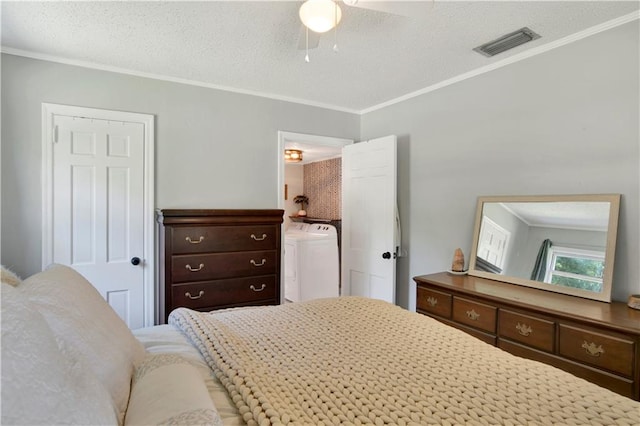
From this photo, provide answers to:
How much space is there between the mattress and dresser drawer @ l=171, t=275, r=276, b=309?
3.18 ft

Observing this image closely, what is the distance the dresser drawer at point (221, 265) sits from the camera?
2.62m

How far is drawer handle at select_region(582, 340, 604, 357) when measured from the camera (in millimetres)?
1692

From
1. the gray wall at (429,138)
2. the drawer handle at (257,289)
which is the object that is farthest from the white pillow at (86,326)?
the gray wall at (429,138)

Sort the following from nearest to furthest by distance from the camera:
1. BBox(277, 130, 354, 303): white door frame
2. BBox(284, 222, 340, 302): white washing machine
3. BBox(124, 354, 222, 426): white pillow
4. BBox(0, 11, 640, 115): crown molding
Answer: BBox(124, 354, 222, 426): white pillow
BBox(0, 11, 640, 115): crown molding
BBox(277, 130, 354, 303): white door frame
BBox(284, 222, 340, 302): white washing machine

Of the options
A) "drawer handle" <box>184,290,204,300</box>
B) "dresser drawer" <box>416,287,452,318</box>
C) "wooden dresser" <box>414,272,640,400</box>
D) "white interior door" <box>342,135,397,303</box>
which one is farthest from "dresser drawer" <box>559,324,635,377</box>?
"drawer handle" <box>184,290,204,300</box>

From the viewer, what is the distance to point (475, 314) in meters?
2.26

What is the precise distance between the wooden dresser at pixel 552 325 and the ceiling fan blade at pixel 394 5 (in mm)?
1696

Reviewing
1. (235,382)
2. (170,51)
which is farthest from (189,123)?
A: (235,382)

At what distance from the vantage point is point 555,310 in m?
1.85

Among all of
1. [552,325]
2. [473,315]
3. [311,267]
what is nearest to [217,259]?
[473,315]

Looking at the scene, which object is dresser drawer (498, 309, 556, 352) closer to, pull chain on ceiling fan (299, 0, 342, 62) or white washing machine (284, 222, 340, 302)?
pull chain on ceiling fan (299, 0, 342, 62)

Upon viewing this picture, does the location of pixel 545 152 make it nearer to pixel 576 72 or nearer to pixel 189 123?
pixel 576 72

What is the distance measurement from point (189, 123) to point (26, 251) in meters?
1.58

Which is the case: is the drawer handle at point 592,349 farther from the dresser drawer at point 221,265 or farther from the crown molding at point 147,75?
the crown molding at point 147,75
